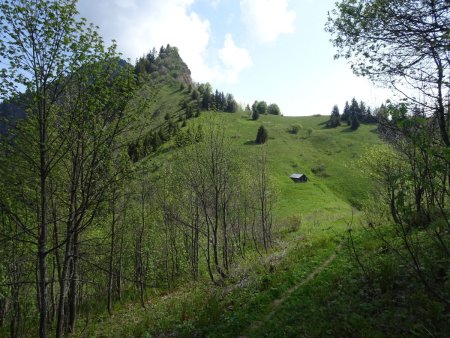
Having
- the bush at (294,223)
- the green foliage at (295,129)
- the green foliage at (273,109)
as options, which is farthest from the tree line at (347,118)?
the bush at (294,223)

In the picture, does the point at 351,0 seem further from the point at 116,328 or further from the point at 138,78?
the point at 116,328

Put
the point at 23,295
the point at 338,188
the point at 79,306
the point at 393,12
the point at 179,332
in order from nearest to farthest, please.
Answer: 1. the point at 393,12
2. the point at 179,332
3. the point at 23,295
4. the point at 79,306
5. the point at 338,188

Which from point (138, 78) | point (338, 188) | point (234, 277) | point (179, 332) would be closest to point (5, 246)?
point (179, 332)

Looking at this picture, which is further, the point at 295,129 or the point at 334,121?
the point at 334,121

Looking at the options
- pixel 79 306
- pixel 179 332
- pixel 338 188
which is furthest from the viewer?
pixel 338 188

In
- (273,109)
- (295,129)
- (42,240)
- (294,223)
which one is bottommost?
(294,223)

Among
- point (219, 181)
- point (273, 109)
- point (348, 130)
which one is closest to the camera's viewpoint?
point (219, 181)

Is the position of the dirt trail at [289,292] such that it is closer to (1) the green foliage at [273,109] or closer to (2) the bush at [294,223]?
(2) the bush at [294,223]

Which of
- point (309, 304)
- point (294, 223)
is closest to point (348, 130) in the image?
point (294, 223)

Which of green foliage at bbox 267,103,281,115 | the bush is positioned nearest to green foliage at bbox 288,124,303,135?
green foliage at bbox 267,103,281,115

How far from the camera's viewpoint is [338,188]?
8438 cm

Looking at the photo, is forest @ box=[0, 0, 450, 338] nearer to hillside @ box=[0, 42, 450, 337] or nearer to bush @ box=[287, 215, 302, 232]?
hillside @ box=[0, 42, 450, 337]

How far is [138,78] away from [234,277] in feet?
42.8

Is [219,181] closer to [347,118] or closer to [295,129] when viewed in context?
[295,129]
